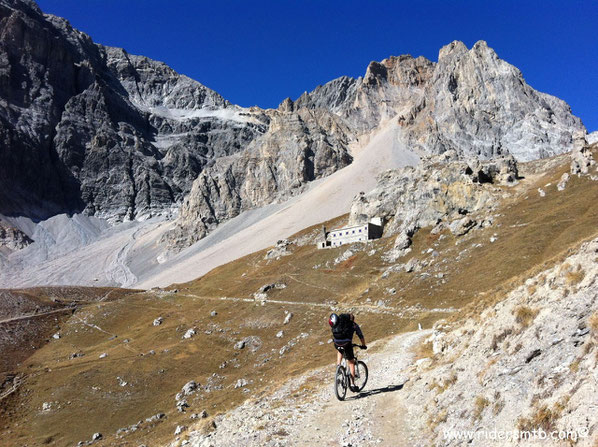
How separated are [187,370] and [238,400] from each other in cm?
2493

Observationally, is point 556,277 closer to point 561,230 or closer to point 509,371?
point 509,371

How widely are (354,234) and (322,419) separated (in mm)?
103308

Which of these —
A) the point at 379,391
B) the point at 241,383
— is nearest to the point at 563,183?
the point at 241,383

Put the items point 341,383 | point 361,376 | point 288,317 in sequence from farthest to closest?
1. point 288,317
2. point 361,376
3. point 341,383

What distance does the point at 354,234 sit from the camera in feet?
382

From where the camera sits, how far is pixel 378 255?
306 ft

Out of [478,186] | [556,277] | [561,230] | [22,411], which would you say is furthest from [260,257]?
[556,277]

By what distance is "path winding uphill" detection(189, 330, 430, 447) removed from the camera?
1251cm

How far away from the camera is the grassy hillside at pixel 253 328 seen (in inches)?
1917

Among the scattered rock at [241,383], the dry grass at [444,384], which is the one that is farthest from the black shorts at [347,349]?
the scattered rock at [241,383]

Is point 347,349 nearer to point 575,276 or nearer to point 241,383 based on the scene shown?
point 575,276

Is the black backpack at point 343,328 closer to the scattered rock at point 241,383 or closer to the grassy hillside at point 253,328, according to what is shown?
the grassy hillside at point 253,328

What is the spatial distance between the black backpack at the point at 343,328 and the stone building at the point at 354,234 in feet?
317

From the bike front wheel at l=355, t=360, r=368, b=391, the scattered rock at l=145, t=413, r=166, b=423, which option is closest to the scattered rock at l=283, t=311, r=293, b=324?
the scattered rock at l=145, t=413, r=166, b=423
